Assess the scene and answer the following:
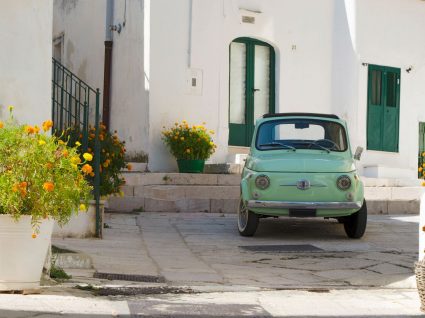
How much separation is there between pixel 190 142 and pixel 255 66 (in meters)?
2.99

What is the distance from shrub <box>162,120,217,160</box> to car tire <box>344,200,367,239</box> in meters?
4.56

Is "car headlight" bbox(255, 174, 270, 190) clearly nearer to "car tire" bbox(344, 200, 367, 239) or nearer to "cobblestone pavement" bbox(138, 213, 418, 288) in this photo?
"cobblestone pavement" bbox(138, 213, 418, 288)

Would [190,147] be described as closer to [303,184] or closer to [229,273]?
[303,184]

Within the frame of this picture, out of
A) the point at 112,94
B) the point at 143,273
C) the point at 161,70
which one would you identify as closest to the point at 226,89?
the point at 161,70

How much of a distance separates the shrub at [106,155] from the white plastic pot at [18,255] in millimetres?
4295

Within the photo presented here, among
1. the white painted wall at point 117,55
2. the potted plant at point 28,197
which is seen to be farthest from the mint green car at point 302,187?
the white painted wall at point 117,55

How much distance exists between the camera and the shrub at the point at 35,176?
18.2 feet

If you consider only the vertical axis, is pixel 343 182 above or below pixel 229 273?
above

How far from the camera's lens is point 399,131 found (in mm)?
17625

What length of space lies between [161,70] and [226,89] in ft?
4.78

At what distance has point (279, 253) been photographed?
9.12m

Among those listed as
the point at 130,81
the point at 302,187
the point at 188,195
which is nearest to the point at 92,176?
the point at 302,187

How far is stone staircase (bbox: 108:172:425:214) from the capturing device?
528 inches

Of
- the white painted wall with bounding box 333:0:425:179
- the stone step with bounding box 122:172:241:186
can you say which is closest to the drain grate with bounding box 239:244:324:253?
the stone step with bounding box 122:172:241:186
